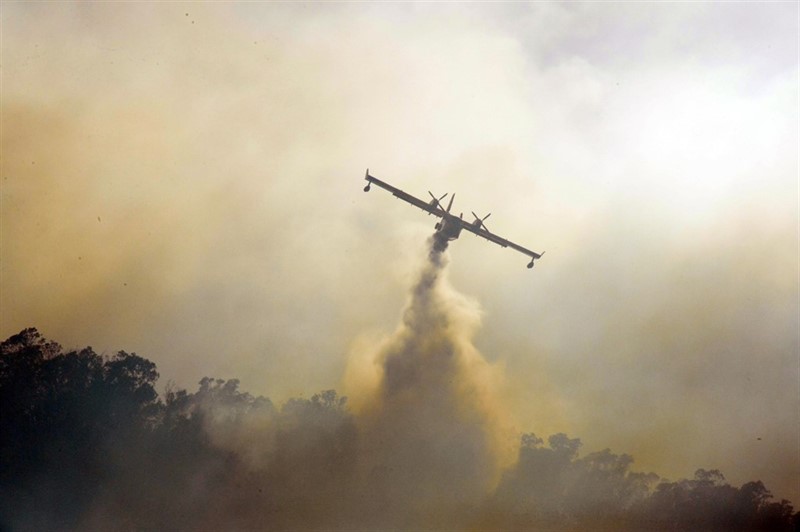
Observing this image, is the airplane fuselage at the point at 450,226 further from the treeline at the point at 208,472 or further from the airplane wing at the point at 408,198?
the treeline at the point at 208,472

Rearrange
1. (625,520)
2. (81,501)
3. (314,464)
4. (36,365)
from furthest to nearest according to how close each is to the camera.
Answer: (625,520) < (314,464) < (36,365) < (81,501)

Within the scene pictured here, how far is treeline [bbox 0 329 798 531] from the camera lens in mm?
82125

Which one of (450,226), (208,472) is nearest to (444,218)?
(450,226)

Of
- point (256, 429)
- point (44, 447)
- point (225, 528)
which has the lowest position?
point (225, 528)

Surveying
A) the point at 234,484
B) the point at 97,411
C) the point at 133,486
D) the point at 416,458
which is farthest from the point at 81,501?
the point at 416,458

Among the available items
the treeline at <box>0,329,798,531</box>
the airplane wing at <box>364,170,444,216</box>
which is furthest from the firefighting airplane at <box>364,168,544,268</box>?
the treeline at <box>0,329,798,531</box>

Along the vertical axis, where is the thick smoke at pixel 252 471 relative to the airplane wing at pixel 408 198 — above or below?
below

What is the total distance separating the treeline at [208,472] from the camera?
8212 cm

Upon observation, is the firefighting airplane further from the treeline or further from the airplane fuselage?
the treeline

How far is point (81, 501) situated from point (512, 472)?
56.7 m

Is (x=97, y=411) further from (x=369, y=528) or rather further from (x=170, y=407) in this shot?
(x=369, y=528)

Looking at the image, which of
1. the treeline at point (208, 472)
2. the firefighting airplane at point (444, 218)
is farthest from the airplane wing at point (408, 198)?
the treeline at point (208, 472)

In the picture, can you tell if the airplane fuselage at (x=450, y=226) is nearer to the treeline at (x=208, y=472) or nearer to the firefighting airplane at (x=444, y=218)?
the firefighting airplane at (x=444, y=218)

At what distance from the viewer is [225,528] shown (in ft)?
277
